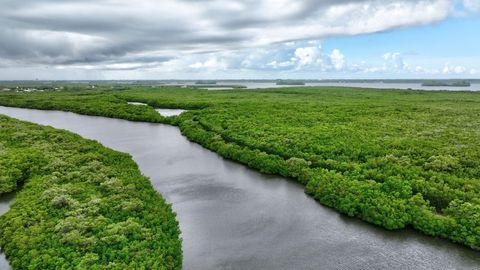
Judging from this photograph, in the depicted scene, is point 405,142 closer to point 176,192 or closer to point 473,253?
point 473,253

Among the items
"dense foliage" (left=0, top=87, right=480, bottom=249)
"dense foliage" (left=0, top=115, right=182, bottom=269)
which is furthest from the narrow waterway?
"dense foliage" (left=0, top=115, right=182, bottom=269)

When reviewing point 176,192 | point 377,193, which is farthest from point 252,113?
point 377,193

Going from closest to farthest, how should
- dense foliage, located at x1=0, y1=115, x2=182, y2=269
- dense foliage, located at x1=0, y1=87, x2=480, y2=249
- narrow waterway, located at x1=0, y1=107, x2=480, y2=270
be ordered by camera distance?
dense foliage, located at x1=0, y1=115, x2=182, y2=269, narrow waterway, located at x1=0, y1=107, x2=480, y2=270, dense foliage, located at x1=0, y1=87, x2=480, y2=249

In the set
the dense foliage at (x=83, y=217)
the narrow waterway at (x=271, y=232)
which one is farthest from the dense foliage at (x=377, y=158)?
the dense foliage at (x=83, y=217)

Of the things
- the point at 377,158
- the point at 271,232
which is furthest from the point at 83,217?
the point at 377,158

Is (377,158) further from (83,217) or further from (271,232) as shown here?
(83,217)

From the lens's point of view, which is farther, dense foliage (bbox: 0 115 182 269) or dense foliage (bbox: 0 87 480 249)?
dense foliage (bbox: 0 87 480 249)

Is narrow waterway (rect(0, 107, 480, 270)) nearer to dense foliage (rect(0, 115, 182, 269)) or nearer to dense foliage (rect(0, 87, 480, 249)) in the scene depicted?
dense foliage (rect(0, 87, 480, 249))

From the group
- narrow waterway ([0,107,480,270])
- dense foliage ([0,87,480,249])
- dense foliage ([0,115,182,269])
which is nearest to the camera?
dense foliage ([0,115,182,269])
